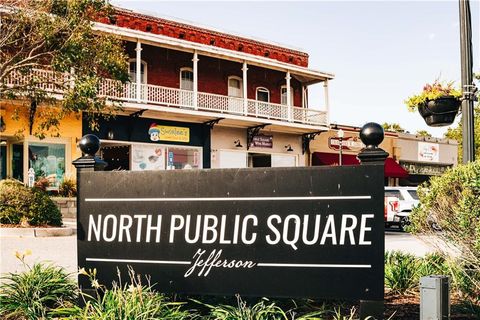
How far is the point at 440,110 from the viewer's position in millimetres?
6523

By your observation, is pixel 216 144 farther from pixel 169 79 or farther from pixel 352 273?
pixel 352 273

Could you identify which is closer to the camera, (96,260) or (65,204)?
(96,260)

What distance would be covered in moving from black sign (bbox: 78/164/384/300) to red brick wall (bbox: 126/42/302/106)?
70.3 ft

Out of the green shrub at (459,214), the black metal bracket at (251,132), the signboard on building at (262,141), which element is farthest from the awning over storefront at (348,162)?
the green shrub at (459,214)

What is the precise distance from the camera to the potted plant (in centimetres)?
641

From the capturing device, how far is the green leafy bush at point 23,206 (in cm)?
1366

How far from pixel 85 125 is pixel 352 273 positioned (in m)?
20.8

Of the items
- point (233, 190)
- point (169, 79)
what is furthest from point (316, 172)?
point (169, 79)

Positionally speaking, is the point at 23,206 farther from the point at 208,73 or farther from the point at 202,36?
the point at 202,36

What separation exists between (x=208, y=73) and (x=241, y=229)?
2446 centimetres

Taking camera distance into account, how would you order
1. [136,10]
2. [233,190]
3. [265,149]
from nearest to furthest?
[233,190] → [136,10] → [265,149]

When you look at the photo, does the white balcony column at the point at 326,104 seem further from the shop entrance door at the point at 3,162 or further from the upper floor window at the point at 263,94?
the shop entrance door at the point at 3,162

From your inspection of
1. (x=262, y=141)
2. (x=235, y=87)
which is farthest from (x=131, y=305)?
(x=235, y=87)

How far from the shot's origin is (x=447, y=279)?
12.5 ft
